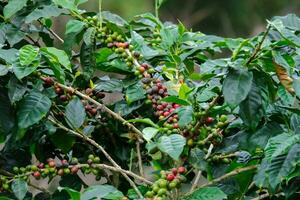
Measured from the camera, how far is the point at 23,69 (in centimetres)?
133

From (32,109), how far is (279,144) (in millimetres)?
468

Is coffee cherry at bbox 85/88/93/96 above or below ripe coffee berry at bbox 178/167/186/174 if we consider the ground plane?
above

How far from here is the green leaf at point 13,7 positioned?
150 cm

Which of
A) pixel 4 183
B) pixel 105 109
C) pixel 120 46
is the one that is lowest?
pixel 4 183

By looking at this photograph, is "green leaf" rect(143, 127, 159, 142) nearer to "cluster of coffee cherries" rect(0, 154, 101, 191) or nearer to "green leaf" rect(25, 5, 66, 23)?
"cluster of coffee cherries" rect(0, 154, 101, 191)

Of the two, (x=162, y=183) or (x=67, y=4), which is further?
(x=67, y=4)

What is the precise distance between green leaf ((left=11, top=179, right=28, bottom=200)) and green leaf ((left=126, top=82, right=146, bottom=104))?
0.88 ft

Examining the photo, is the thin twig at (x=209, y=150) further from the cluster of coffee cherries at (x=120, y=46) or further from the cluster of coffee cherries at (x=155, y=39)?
the cluster of coffee cherries at (x=155, y=39)

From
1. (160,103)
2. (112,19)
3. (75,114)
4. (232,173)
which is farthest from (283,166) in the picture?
(112,19)

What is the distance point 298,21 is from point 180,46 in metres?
0.32

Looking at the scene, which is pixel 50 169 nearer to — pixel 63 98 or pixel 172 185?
pixel 63 98

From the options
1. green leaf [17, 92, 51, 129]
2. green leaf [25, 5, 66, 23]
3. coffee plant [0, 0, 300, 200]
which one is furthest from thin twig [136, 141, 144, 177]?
green leaf [25, 5, 66, 23]

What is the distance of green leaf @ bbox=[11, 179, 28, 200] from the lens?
1353 mm

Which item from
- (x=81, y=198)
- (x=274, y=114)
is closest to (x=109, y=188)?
(x=81, y=198)
